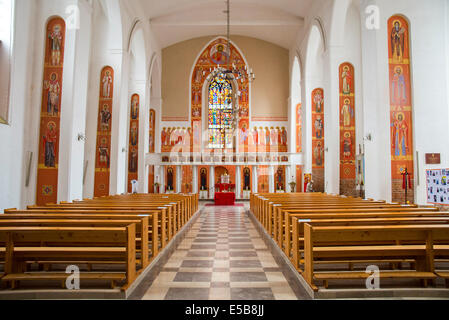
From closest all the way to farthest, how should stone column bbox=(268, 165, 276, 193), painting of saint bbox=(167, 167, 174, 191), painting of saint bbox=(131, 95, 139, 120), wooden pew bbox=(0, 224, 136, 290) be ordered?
wooden pew bbox=(0, 224, 136, 290)
painting of saint bbox=(131, 95, 139, 120)
stone column bbox=(268, 165, 276, 193)
painting of saint bbox=(167, 167, 174, 191)

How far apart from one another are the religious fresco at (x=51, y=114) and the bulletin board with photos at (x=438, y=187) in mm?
8555

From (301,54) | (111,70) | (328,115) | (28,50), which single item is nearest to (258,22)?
(301,54)

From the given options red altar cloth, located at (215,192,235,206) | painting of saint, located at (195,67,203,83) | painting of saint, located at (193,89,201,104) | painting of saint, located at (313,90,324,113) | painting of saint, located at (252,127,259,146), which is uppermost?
painting of saint, located at (195,67,203,83)

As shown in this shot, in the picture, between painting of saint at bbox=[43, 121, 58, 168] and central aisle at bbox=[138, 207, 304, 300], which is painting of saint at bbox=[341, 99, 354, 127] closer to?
central aisle at bbox=[138, 207, 304, 300]

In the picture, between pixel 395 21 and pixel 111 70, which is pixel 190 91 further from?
pixel 395 21

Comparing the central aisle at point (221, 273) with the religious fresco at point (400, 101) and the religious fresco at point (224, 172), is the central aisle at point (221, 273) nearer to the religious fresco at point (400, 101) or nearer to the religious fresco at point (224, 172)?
the religious fresco at point (400, 101)

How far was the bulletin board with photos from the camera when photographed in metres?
6.36

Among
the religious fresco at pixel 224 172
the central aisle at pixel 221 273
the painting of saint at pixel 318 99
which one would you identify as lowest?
the central aisle at pixel 221 273

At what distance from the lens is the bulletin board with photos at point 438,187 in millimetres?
6363

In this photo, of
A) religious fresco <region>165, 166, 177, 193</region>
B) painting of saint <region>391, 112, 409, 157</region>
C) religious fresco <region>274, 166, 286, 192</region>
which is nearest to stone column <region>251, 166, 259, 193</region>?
religious fresco <region>274, 166, 286, 192</region>

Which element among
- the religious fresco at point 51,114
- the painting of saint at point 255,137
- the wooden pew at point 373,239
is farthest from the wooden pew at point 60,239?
the painting of saint at point 255,137

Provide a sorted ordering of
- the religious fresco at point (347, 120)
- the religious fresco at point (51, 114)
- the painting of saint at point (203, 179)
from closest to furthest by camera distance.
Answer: the religious fresco at point (51, 114) → the religious fresco at point (347, 120) → the painting of saint at point (203, 179)

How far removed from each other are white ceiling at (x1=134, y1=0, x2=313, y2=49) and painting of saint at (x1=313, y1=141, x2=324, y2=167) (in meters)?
6.26
